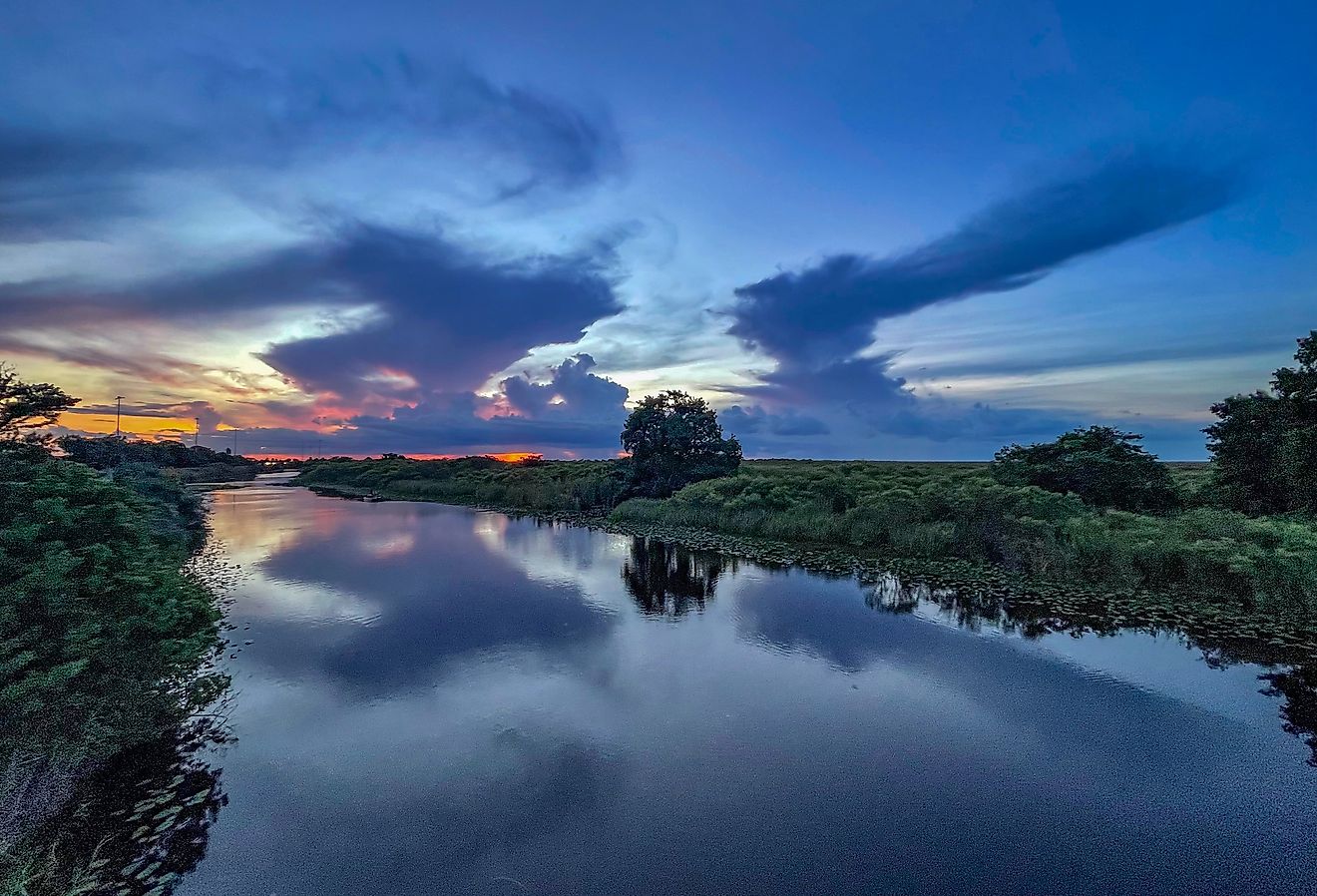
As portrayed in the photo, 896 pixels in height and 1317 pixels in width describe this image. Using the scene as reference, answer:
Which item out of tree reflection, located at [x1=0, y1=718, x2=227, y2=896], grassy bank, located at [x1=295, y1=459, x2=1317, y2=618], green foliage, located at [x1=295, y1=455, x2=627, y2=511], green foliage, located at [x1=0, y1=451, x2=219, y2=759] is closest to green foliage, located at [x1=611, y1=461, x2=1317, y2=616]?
grassy bank, located at [x1=295, y1=459, x2=1317, y2=618]

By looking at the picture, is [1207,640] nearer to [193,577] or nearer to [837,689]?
[837,689]

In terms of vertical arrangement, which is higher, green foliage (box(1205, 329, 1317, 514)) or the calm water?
green foliage (box(1205, 329, 1317, 514))

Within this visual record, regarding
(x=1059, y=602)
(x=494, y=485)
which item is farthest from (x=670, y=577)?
(x=494, y=485)

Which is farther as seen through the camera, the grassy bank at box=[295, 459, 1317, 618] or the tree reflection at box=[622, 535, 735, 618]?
the tree reflection at box=[622, 535, 735, 618]

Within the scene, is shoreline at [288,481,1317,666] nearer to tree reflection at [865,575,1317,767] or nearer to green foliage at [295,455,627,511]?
tree reflection at [865,575,1317,767]

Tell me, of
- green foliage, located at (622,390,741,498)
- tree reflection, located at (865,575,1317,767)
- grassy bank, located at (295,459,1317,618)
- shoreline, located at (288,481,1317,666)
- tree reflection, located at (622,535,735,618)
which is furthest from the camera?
green foliage, located at (622,390,741,498)

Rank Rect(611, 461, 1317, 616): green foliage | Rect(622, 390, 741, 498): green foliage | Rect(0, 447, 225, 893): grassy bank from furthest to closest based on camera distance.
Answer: Rect(622, 390, 741, 498): green foliage, Rect(611, 461, 1317, 616): green foliage, Rect(0, 447, 225, 893): grassy bank

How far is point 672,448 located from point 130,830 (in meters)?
34.6

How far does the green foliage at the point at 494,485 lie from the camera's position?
1668 inches

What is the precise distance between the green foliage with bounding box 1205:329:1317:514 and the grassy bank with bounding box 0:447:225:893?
2672 centimetres

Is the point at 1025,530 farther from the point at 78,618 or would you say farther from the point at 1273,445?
the point at 78,618

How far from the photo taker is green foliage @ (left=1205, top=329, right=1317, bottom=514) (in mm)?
17328

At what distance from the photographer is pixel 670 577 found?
65.3ft

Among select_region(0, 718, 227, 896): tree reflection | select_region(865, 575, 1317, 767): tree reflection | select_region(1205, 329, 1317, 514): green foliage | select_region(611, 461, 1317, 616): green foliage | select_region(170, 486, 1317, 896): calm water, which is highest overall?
select_region(1205, 329, 1317, 514): green foliage
